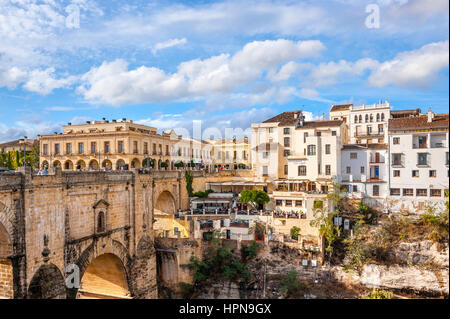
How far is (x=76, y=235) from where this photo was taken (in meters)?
11.3

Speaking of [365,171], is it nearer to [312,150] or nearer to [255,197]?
[312,150]

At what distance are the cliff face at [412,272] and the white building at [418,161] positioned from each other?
2561 millimetres

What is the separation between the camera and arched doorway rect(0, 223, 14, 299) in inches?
349

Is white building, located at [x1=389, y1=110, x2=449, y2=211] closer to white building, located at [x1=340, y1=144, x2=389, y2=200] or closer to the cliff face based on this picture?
white building, located at [x1=340, y1=144, x2=389, y2=200]

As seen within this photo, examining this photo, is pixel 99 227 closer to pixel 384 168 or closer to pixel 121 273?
pixel 121 273

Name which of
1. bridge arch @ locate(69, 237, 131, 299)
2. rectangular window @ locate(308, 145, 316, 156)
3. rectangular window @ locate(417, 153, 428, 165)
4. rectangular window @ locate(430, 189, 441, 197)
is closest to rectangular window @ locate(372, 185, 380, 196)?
rectangular window @ locate(308, 145, 316, 156)

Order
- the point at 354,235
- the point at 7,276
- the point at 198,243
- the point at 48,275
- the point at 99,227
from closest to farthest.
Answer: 1. the point at 7,276
2. the point at 48,275
3. the point at 99,227
4. the point at 198,243
5. the point at 354,235

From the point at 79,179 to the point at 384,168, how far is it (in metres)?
14.4

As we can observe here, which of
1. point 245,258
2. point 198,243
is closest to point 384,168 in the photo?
point 245,258

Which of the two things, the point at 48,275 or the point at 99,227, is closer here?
the point at 48,275

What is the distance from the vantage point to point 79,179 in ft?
37.3

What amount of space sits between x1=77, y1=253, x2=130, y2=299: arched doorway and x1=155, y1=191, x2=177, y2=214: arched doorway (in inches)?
278
